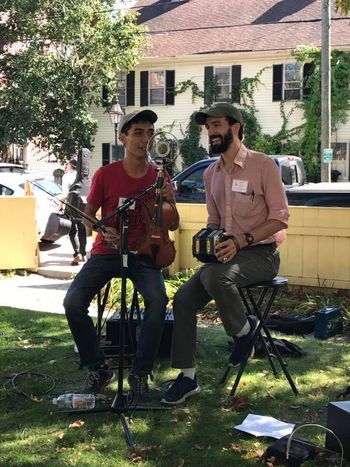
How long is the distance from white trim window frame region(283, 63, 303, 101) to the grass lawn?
19196 mm

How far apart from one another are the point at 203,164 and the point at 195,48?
15.5 m

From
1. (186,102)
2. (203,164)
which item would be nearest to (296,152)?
(186,102)

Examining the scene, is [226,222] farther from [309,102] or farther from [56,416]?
[309,102]

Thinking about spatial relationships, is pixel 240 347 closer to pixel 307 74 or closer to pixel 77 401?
pixel 77 401

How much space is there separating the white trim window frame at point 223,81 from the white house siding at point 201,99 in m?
0.23

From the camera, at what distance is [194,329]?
3760 millimetres

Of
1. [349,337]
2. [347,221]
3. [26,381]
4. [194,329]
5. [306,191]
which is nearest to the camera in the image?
[194,329]

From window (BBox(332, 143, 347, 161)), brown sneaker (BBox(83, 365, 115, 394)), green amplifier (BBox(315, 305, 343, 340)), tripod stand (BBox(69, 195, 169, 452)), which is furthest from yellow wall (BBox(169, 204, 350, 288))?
window (BBox(332, 143, 347, 161))

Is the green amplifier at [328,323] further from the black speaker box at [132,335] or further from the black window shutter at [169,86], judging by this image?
the black window shutter at [169,86]

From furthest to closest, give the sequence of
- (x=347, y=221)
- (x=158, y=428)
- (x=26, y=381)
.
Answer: (x=347, y=221) → (x=26, y=381) → (x=158, y=428)

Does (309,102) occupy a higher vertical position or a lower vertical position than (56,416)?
higher

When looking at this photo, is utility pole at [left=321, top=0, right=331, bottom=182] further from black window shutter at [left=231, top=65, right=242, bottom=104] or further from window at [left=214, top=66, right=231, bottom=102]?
window at [left=214, top=66, right=231, bottom=102]

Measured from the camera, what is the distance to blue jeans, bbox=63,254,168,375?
11.9 feet

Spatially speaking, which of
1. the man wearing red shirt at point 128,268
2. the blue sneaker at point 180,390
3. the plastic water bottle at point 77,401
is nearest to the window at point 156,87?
the man wearing red shirt at point 128,268
